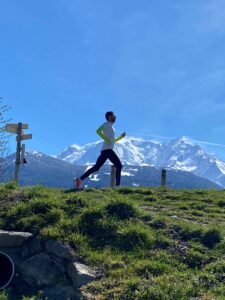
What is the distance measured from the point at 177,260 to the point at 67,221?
2640 mm

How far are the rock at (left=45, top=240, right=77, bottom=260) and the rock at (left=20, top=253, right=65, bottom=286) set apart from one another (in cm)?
18

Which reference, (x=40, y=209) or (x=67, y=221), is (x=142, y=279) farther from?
(x=40, y=209)

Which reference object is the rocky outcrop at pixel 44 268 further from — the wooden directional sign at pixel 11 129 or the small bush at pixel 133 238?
the wooden directional sign at pixel 11 129

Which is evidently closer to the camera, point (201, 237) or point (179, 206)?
point (201, 237)

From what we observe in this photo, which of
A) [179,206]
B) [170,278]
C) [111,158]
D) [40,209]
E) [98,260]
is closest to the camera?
[170,278]

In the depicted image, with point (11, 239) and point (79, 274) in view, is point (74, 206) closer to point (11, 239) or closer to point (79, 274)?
point (11, 239)

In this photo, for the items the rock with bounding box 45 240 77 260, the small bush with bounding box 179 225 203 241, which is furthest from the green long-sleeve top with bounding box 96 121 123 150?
the rock with bounding box 45 240 77 260

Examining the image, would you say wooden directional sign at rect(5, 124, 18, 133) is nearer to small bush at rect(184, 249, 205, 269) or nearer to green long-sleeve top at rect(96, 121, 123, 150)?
green long-sleeve top at rect(96, 121, 123, 150)

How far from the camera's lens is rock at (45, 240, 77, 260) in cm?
1070

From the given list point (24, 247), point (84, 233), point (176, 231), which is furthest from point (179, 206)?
point (24, 247)

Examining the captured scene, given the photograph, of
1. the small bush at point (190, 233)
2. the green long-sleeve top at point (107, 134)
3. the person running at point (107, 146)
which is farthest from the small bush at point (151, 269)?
the green long-sleeve top at point (107, 134)

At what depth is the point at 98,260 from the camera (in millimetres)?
10578

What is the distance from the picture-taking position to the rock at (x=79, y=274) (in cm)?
1001

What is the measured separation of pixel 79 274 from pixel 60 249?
94 centimetres
